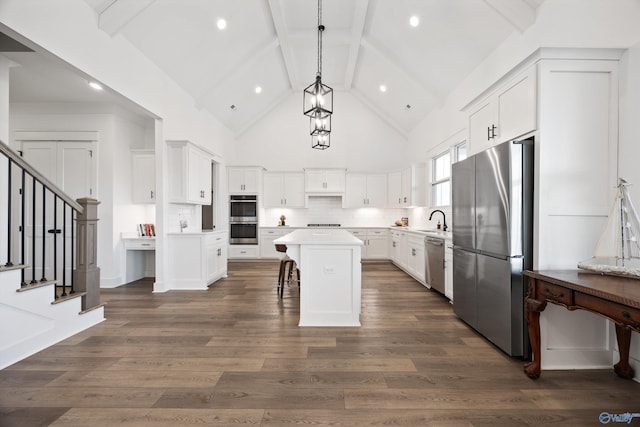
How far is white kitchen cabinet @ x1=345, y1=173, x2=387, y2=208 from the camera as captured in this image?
789cm

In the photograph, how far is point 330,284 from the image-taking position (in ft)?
10.8

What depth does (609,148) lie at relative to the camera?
2.35 metres

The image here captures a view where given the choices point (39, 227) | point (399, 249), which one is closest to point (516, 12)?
point (399, 249)

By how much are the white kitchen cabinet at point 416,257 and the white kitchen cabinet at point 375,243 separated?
1716mm

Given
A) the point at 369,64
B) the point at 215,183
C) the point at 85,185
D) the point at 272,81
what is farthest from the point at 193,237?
the point at 369,64

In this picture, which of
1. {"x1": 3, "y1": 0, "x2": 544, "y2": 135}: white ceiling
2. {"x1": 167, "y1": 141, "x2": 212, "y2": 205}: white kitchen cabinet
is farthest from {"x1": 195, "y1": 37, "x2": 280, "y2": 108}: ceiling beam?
{"x1": 167, "y1": 141, "x2": 212, "y2": 205}: white kitchen cabinet

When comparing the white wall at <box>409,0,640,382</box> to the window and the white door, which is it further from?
the white door

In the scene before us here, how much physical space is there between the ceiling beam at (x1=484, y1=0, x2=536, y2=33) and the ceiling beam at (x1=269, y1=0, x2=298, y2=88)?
3.00 meters

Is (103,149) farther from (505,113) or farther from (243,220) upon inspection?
(505,113)

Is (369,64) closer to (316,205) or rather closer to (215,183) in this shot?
(316,205)

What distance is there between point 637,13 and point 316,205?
21.3ft

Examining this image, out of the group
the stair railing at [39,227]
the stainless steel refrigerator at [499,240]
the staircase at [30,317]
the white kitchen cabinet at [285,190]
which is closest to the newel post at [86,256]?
the stair railing at [39,227]

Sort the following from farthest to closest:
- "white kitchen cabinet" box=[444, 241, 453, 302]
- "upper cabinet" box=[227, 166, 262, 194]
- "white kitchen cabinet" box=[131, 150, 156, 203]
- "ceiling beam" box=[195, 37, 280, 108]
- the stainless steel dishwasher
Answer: "upper cabinet" box=[227, 166, 262, 194], "ceiling beam" box=[195, 37, 280, 108], "white kitchen cabinet" box=[131, 150, 156, 203], the stainless steel dishwasher, "white kitchen cabinet" box=[444, 241, 453, 302]

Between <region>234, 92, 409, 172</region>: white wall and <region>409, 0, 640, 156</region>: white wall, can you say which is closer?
<region>409, 0, 640, 156</region>: white wall
